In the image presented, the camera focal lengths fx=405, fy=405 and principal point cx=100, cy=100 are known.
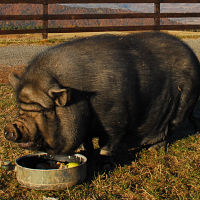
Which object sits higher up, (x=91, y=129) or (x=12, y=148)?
(x=91, y=129)

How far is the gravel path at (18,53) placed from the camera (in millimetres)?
10162

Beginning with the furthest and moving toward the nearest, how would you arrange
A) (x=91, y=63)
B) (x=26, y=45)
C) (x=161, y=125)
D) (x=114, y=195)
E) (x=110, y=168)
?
(x=26, y=45)
(x=161, y=125)
(x=110, y=168)
(x=91, y=63)
(x=114, y=195)

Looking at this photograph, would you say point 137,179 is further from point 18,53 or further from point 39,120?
point 18,53

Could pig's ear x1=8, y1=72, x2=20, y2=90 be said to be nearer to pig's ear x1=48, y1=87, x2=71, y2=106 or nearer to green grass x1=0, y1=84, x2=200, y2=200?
pig's ear x1=48, y1=87, x2=71, y2=106

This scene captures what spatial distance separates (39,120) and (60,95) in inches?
10.9

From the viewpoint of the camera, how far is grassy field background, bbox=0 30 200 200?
10.5 ft

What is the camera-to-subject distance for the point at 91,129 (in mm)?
3619

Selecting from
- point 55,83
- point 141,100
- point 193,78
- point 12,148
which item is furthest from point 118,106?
point 12,148

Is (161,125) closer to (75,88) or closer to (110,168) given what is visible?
(110,168)

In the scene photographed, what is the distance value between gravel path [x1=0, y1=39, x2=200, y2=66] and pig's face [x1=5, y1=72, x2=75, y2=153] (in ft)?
21.1

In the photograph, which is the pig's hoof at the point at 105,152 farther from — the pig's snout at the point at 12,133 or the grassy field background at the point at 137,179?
the pig's snout at the point at 12,133

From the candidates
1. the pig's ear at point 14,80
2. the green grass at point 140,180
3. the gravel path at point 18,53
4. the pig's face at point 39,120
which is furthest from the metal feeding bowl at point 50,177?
the gravel path at point 18,53

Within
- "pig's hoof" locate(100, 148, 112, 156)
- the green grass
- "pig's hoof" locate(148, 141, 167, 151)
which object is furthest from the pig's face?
"pig's hoof" locate(148, 141, 167, 151)

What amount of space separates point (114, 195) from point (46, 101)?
0.93m
